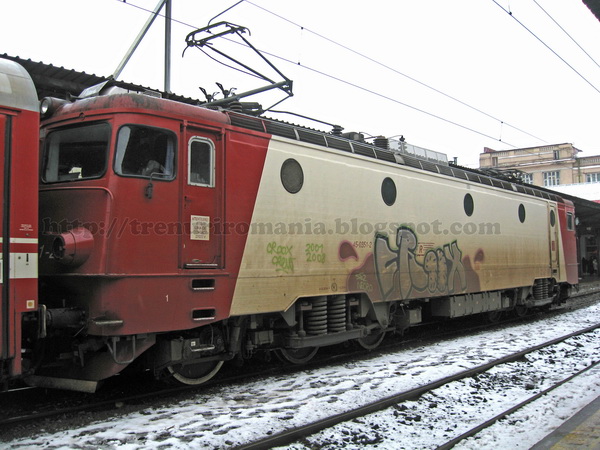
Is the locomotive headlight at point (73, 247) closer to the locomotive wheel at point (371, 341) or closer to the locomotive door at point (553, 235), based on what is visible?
the locomotive wheel at point (371, 341)

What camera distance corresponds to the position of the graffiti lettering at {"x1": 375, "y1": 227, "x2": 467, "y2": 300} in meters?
9.14

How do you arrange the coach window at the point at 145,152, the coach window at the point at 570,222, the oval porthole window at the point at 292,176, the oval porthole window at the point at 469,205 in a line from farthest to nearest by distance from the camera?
the coach window at the point at 570,222 → the oval porthole window at the point at 469,205 → the oval porthole window at the point at 292,176 → the coach window at the point at 145,152

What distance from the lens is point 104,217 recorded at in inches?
224

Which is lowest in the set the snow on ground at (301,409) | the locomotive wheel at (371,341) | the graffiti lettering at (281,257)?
the snow on ground at (301,409)

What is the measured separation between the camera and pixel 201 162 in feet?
21.5

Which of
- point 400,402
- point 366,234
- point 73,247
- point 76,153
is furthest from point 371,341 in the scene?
point 76,153

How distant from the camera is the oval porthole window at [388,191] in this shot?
929cm

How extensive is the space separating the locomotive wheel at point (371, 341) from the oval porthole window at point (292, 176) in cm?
329

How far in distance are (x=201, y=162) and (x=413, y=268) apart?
16.2 ft

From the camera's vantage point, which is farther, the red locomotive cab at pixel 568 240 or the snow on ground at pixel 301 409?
the red locomotive cab at pixel 568 240

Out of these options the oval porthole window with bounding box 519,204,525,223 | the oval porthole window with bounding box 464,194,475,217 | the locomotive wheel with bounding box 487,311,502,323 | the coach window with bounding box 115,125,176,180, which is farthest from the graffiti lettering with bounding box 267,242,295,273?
the oval porthole window with bounding box 519,204,525,223

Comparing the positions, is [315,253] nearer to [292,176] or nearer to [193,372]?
[292,176]

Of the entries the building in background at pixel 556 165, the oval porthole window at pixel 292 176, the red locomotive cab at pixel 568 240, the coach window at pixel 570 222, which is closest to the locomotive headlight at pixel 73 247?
the oval porthole window at pixel 292 176

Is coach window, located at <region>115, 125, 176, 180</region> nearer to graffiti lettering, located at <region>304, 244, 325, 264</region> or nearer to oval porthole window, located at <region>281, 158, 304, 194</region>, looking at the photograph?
oval porthole window, located at <region>281, 158, 304, 194</region>
